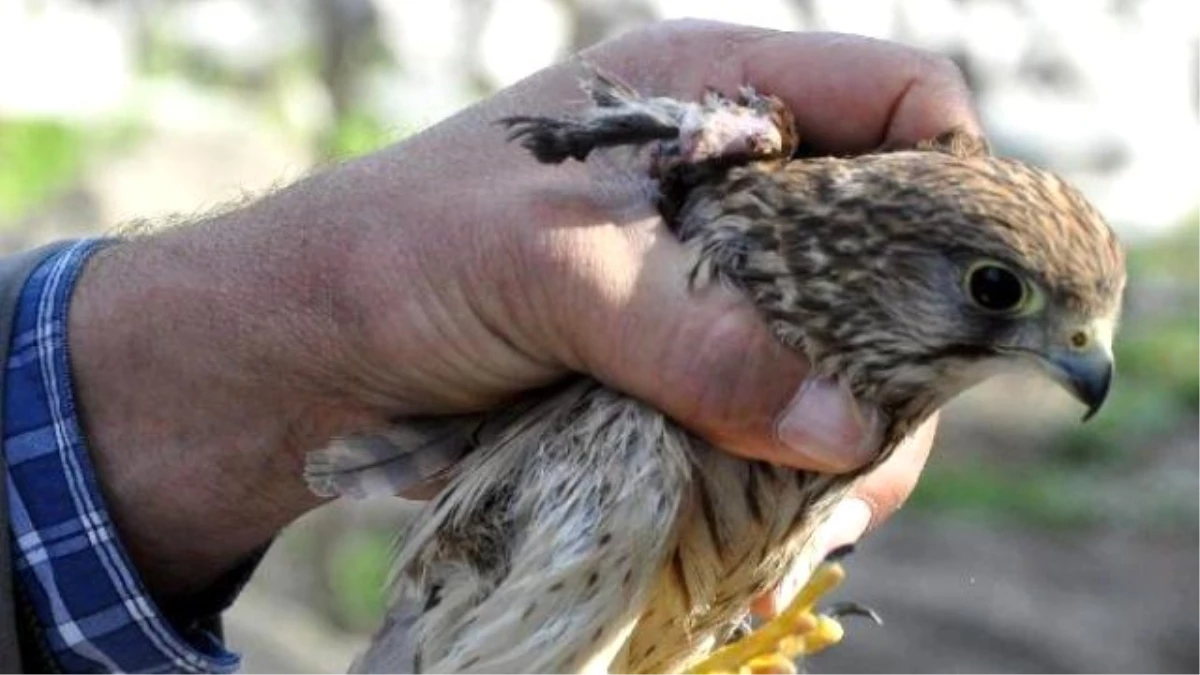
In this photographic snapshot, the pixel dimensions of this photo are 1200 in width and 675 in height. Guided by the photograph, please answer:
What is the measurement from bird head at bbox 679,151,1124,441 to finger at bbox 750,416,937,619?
0.33 metres

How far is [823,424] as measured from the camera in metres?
3.14

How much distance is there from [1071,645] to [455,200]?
17.9 feet

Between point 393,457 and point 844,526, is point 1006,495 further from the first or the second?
point 393,457

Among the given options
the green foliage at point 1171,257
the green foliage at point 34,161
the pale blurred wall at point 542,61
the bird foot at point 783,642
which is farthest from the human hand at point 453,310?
the green foliage at point 1171,257

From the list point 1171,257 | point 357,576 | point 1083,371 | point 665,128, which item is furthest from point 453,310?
point 1171,257

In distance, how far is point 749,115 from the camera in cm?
A: 328

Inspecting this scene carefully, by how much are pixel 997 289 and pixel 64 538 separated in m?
1.44

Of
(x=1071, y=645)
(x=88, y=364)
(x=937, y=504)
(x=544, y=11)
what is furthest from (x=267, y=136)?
(x=88, y=364)

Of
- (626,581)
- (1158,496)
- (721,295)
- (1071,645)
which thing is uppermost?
(721,295)

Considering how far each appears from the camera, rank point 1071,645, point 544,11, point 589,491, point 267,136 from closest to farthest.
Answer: point 589,491 < point 1071,645 < point 544,11 < point 267,136

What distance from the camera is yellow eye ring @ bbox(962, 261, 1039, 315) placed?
3094 mm

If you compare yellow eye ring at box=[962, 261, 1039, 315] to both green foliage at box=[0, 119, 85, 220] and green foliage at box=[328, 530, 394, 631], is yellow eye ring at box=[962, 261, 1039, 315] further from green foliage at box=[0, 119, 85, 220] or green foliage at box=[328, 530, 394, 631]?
green foliage at box=[0, 119, 85, 220]

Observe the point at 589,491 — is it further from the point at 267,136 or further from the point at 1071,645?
the point at 267,136

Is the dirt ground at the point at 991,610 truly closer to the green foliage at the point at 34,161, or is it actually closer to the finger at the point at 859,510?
the finger at the point at 859,510
